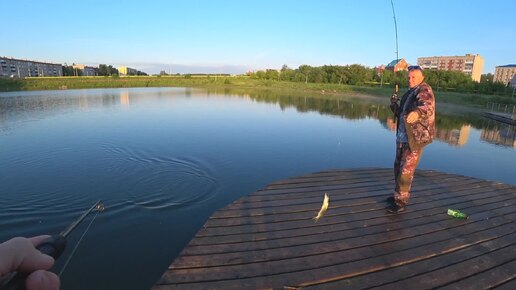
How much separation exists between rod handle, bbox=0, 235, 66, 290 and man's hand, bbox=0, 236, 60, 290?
2 centimetres

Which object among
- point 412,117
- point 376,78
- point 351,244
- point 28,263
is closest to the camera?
point 28,263

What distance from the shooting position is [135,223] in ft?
20.6

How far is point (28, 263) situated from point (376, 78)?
88.1 m

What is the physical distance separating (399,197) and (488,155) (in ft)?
37.2

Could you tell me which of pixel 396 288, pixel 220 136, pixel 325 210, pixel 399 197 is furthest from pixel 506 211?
pixel 220 136

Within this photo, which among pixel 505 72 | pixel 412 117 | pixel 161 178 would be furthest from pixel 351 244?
pixel 505 72

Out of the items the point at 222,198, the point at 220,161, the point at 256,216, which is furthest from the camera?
the point at 220,161

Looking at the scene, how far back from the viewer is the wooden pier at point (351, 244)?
3248mm

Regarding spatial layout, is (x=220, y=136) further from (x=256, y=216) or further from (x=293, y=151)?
(x=256, y=216)

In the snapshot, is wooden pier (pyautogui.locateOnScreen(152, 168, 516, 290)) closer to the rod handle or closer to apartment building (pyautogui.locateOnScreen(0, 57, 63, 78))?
the rod handle

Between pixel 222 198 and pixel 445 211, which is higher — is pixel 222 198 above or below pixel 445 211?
below

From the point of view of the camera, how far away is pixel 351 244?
157 inches

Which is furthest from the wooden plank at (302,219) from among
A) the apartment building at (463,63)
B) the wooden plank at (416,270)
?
the apartment building at (463,63)

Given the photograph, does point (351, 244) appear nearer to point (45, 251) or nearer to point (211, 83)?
point (45, 251)
